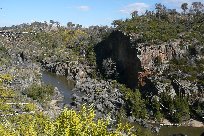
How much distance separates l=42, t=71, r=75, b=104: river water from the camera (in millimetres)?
105825

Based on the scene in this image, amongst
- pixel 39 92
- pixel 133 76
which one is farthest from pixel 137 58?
pixel 39 92

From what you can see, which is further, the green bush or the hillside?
the green bush

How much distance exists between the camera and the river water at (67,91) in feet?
251

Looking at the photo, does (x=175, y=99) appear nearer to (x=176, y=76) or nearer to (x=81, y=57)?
(x=176, y=76)

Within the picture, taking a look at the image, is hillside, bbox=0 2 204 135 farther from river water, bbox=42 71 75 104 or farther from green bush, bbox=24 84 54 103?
river water, bbox=42 71 75 104

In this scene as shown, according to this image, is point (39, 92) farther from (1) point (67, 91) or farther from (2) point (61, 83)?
(2) point (61, 83)

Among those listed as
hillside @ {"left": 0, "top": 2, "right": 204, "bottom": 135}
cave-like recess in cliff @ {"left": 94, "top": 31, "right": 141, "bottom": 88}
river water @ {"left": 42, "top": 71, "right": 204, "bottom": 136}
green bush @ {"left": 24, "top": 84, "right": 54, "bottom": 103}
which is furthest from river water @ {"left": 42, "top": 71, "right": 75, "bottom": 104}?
cave-like recess in cliff @ {"left": 94, "top": 31, "right": 141, "bottom": 88}

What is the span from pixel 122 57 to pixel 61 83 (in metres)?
19.7

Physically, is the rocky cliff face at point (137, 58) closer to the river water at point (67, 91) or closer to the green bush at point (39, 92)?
the river water at point (67, 91)

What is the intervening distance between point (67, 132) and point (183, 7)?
16803 cm

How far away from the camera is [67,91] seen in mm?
110562

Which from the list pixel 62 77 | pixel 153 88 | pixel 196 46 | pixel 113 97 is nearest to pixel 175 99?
pixel 153 88

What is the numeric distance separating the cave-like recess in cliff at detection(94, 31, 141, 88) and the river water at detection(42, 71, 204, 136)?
12.9 metres

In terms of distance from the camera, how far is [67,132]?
774 inches
